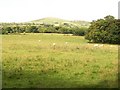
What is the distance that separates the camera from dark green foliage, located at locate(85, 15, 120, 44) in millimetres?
60125

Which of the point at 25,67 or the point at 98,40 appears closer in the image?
the point at 25,67

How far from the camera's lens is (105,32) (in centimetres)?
6075

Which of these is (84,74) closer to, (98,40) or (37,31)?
(98,40)

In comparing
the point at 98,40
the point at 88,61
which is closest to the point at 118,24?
the point at 98,40

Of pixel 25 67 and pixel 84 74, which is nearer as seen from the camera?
pixel 84 74

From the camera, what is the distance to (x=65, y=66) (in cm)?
2386

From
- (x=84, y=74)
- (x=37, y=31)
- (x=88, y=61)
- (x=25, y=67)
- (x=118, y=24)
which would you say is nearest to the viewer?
(x=84, y=74)

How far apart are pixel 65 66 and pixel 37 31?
84.4 m

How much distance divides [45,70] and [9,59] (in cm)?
652

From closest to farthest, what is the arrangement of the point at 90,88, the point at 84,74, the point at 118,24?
the point at 90,88
the point at 84,74
the point at 118,24

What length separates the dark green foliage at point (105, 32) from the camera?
197 feet

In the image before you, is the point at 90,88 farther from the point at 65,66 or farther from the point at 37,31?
the point at 37,31

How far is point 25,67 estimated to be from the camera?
2325 centimetres

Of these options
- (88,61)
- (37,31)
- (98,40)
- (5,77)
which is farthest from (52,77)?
(37,31)
